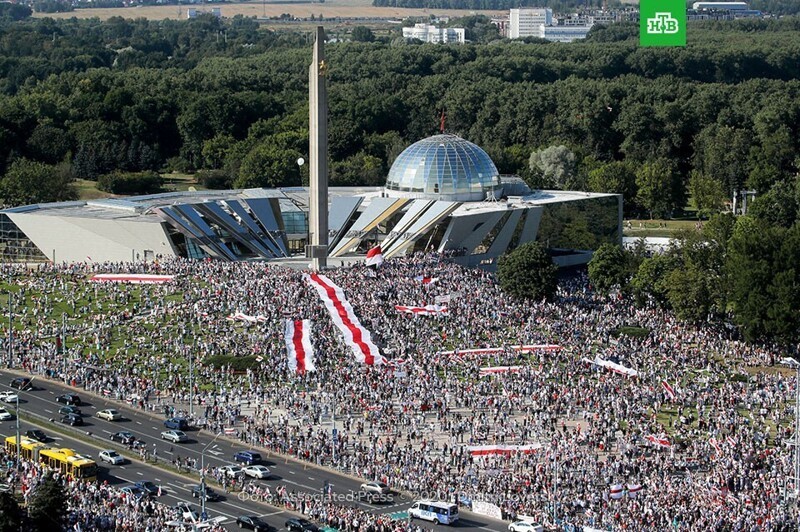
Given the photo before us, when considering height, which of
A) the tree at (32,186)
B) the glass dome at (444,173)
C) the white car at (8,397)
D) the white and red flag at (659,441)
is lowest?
the white and red flag at (659,441)

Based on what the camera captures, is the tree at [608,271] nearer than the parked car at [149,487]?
No

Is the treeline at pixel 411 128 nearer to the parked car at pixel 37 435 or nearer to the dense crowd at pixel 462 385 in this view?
the dense crowd at pixel 462 385

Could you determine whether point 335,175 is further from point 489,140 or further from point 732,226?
point 732,226

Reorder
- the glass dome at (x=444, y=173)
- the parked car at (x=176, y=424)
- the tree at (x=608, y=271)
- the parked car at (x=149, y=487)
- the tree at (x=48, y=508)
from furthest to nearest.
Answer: the glass dome at (x=444, y=173)
the tree at (x=608, y=271)
the parked car at (x=176, y=424)
the parked car at (x=149, y=487)
the tree at (x=48, y=508)

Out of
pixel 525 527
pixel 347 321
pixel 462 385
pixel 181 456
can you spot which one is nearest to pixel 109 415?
pixel 181 456

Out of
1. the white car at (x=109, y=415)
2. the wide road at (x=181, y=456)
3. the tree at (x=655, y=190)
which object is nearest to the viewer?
the wide road at (x=181, y=456)

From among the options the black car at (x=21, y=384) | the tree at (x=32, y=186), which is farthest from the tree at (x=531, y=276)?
the tree at (x=32, y=186)
